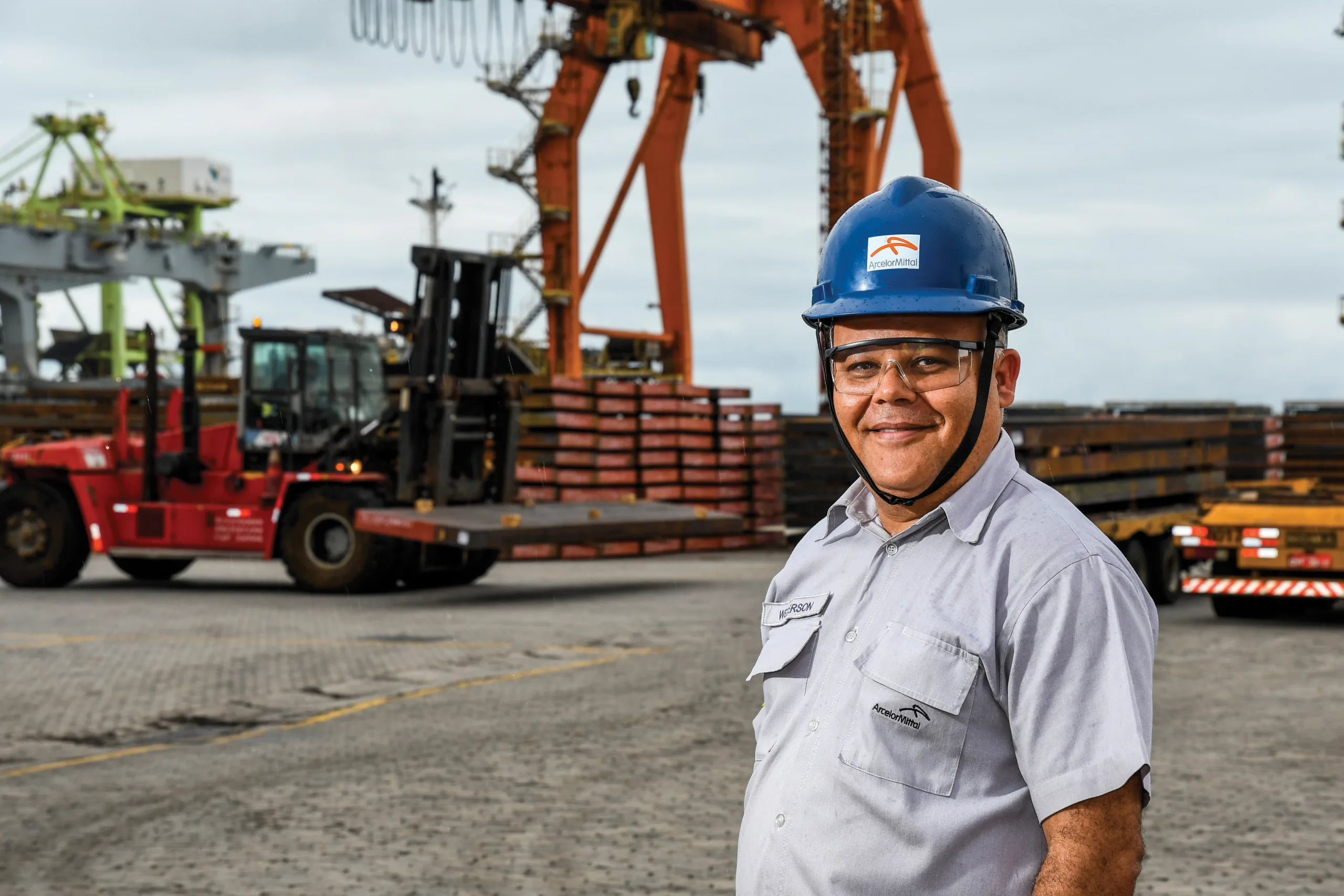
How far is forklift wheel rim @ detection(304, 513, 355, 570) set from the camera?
655 inches

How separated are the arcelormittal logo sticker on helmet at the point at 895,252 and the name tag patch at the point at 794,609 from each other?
478mm

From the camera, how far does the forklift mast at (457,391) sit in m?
16.4

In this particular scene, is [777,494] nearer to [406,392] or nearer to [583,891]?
[406,392]

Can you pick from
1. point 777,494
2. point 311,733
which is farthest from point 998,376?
point 777,494

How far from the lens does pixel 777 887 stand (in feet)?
7.02

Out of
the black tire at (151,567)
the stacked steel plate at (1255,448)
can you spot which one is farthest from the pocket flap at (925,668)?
the stacked steel plate at (1255,448)

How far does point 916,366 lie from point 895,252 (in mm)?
163

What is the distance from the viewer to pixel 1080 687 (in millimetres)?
1909

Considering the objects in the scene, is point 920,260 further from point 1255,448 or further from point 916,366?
point 1255,448

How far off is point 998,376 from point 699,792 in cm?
513

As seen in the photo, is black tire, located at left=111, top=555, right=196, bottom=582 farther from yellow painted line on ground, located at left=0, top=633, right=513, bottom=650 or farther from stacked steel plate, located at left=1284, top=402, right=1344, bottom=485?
stacked steel plate, located at left=1284, top=402, right=1344, bottom=485

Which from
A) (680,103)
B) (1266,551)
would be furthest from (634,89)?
(1266,551)

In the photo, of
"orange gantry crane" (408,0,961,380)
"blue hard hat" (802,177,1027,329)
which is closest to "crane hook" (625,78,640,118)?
"orange gantry crane" (408,0,961,380)

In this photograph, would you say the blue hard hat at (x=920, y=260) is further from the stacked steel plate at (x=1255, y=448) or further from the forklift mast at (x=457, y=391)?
the stacked steel plate at (x=1255, y=448)
